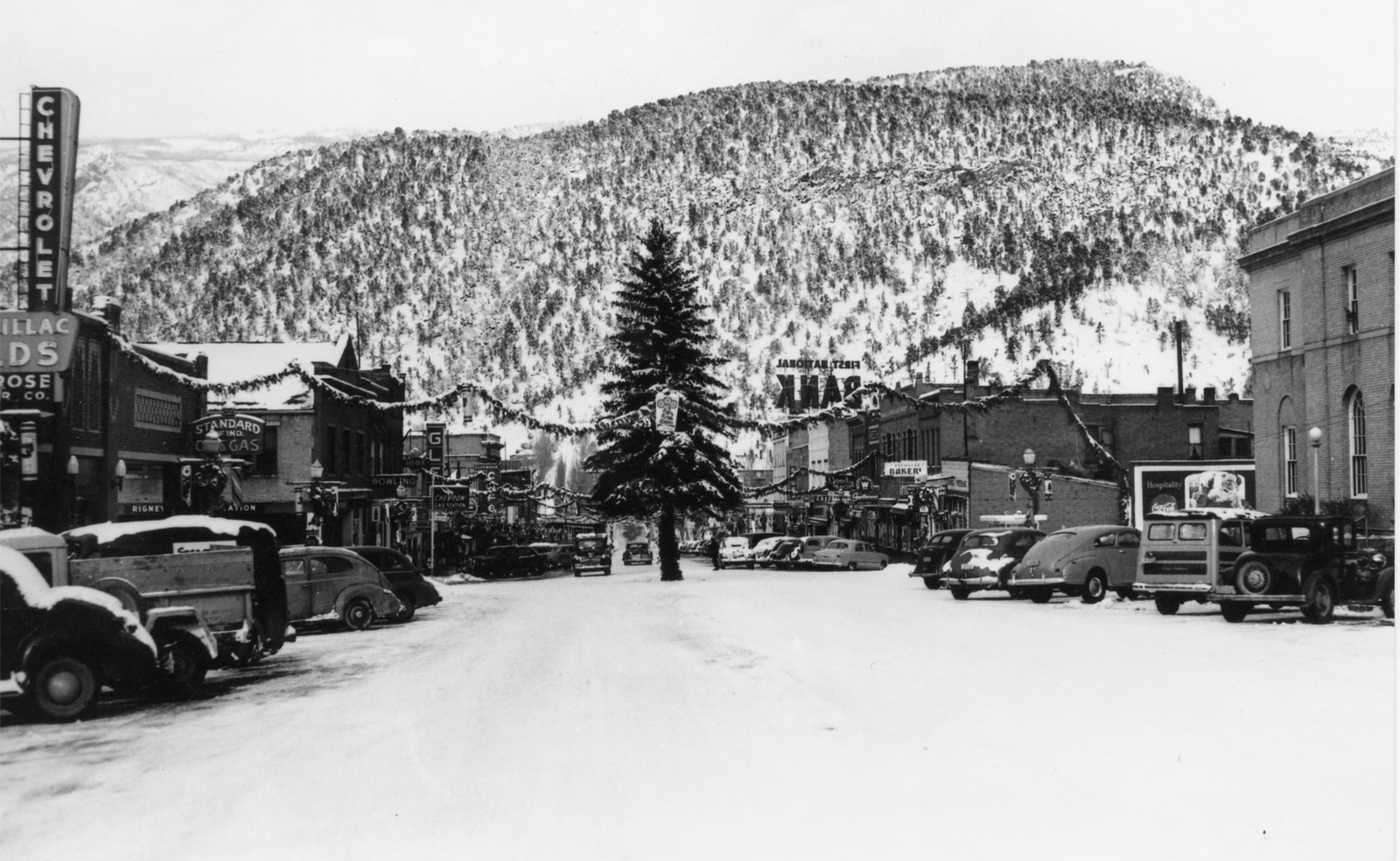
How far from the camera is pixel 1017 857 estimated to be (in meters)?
7.99

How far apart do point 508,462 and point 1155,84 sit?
266 feet

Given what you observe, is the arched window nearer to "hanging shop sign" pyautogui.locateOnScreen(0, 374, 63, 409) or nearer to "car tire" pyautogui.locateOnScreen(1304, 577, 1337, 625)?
"car tire" pyautogui.locateOnScreen(1304, 577, 1337, 625)

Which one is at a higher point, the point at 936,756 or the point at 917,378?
the point at 917,378

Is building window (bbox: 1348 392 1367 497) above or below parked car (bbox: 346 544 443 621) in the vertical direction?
above

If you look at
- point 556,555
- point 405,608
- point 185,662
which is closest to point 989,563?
point 405,608

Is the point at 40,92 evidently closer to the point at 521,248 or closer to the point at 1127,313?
the point at 521,248

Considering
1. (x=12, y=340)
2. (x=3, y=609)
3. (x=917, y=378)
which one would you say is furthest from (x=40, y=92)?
(x=917, y=378)

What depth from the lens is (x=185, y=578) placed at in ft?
49.9

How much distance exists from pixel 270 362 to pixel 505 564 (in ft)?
44.9

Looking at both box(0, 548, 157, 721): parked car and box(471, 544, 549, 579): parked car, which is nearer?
box(0, 548, 157, 721): parked car

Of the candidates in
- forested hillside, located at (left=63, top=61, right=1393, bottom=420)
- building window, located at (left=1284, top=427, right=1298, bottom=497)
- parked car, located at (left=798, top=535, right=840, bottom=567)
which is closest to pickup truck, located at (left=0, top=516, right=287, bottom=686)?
forested hillside, located at (left=63, top=61, right=1393, bottom=420)

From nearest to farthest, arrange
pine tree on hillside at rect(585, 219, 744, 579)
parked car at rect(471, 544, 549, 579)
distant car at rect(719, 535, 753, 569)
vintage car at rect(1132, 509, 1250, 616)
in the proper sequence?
vintage car at rect(1132, 509, 1250, 616)
pine tree on hillside at rect(585, 219, 744, 579)
parked car at rect(471, 544, 549, 579)
distant car at rect(719, 535, 753, 569)

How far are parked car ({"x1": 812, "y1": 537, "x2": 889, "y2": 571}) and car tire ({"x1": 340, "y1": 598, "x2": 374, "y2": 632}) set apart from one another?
28.5 meters

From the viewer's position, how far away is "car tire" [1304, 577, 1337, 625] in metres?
19.6
